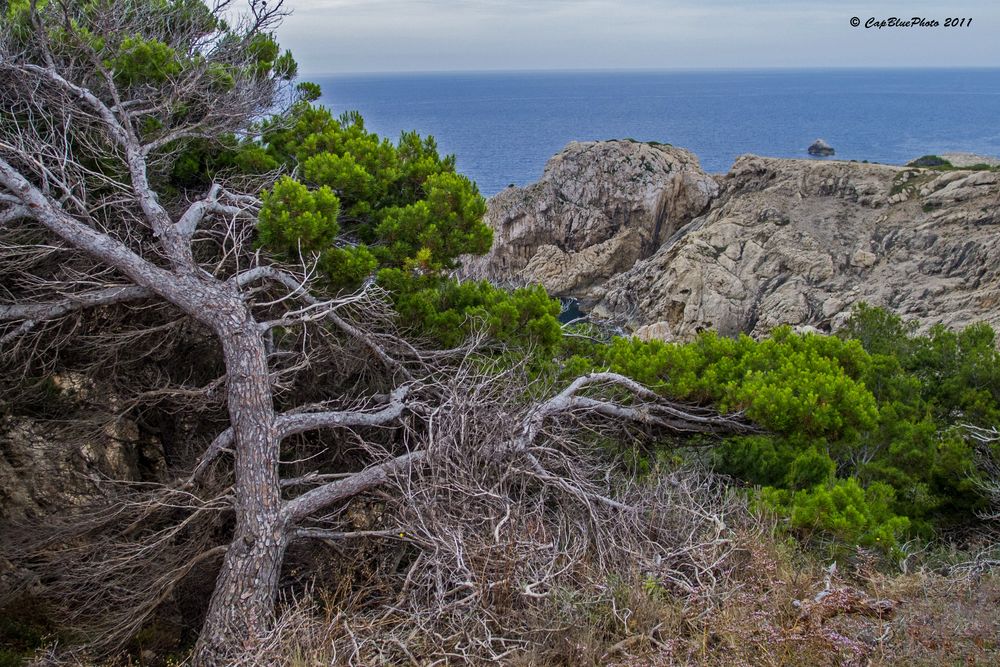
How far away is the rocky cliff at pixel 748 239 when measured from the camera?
2597cm

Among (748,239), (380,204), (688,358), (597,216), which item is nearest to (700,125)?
(597,216)

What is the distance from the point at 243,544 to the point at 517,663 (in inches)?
87.1

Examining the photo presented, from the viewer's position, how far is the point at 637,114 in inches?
5527

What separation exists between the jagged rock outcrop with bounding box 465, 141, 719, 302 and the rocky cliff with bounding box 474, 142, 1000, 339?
7 centimetres

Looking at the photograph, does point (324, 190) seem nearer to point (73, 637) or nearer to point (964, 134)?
point (73, 637)

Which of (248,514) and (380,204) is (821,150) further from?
(248,514)

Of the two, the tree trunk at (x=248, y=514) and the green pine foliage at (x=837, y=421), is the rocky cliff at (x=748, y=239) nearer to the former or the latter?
the green pine foliage at (x=837, y=421)

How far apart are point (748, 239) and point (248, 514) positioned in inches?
1240

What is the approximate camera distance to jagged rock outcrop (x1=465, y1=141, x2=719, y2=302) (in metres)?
37.8

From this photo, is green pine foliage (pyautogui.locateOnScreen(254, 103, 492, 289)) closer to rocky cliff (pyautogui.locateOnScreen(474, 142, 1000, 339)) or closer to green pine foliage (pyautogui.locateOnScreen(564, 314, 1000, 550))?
green pine foliage (pyautogui.locateOnScreen(564, 314, 1000, 550))

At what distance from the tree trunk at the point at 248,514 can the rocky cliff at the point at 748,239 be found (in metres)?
20.5

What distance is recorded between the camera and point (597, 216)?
127 feet

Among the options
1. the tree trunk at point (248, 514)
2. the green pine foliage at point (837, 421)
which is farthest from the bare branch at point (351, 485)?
the green pine foliage at point (837, 421)

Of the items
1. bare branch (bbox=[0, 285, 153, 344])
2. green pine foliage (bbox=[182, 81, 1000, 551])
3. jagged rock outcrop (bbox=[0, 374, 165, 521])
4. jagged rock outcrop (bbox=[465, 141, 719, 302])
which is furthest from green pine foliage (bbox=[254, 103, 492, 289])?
jagged rock outcrop (bbox=[465, 141, 719, 302])
